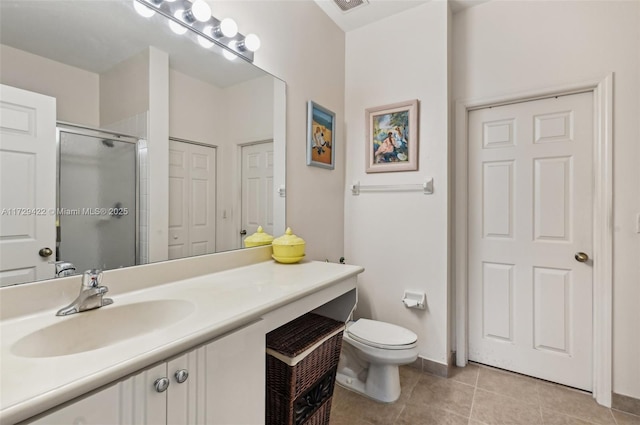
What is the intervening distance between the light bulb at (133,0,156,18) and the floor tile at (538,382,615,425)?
9.32 ft

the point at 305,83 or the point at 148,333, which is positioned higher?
the point at 305,83

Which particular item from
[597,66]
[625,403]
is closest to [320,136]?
[597,66]

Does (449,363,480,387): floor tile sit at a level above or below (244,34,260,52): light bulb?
below

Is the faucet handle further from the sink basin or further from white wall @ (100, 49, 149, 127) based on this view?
white wall @ (100, 49, 149, 127)

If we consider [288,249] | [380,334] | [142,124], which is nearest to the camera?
[142,124]

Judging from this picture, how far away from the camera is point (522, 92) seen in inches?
79.7

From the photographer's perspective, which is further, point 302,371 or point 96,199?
point 302,371

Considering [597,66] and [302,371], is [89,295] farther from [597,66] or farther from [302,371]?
[597,66]

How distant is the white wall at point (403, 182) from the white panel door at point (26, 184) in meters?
1.90

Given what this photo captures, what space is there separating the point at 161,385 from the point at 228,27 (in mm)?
1491

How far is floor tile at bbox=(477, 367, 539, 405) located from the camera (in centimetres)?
187

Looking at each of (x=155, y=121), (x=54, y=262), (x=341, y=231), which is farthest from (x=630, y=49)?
(x=54, y=262)

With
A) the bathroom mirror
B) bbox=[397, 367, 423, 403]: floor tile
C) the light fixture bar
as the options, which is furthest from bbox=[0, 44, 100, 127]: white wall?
bbox=[397, 367, 423, 403]: floor tile

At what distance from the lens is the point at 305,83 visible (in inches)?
80.3
